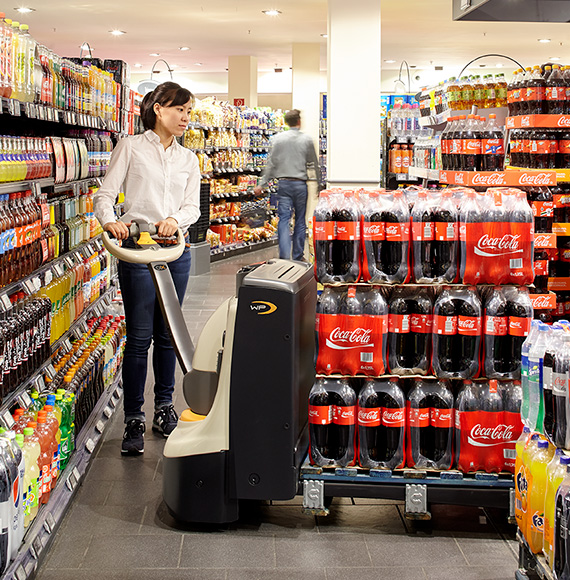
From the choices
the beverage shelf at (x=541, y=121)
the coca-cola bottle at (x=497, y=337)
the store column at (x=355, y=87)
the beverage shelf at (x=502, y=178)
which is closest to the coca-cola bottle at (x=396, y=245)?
the coca-cola bottle at (x=497, y=337)

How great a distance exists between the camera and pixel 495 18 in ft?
13.5

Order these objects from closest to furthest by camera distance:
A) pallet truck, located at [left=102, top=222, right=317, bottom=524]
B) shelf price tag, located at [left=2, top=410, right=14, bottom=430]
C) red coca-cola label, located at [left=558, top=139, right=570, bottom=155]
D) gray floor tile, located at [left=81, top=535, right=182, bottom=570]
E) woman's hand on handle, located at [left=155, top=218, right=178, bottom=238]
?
shelf price tag, located at [left=2, top=410, right=14, bottom=430]
gray floor tile, located at [left=81, top=535, right=182, bottom=570]
pallet truck, located at [left=102, top=222, right=317, bottom=524]
woman's hand on handle, located at [left=155, top=218, right=178, bottom=238]
red coca-cola label, located at [left=558, top=139, right=570, bottom=155]

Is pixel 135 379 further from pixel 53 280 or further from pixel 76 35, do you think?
pixel 76 35

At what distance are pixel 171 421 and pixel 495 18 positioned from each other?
2695 millimetres

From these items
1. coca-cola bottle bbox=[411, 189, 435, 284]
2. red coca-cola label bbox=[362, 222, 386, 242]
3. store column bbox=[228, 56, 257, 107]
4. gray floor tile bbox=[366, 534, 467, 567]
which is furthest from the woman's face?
store column bbox=[228, 56, 257, 107]

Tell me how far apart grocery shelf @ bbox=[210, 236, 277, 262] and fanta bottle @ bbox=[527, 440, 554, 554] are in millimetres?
10036

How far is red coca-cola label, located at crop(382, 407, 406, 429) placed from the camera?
10.5 feet

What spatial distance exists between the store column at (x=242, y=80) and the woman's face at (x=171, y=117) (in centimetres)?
1378

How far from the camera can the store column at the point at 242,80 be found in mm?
17531

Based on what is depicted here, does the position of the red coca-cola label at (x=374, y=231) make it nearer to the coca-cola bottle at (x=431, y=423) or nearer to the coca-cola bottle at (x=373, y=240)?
the coca-cola bottle at (x=373, y=240)

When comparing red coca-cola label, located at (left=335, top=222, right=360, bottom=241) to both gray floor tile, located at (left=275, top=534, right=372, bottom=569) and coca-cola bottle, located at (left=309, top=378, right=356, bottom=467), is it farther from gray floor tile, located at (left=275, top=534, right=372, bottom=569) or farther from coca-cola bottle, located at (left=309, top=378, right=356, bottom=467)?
gray floor tile, located at (left=275, top=534, right=372, bottom=569)

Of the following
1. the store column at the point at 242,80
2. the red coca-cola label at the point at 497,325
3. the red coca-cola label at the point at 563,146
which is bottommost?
the red coca-cola label at the point at 497,325

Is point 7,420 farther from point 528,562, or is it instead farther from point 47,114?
point 528,562

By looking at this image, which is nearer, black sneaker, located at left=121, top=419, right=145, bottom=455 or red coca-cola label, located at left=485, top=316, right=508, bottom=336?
red coca-cola label, located at left=485, top=316, right=508, bottom=336
